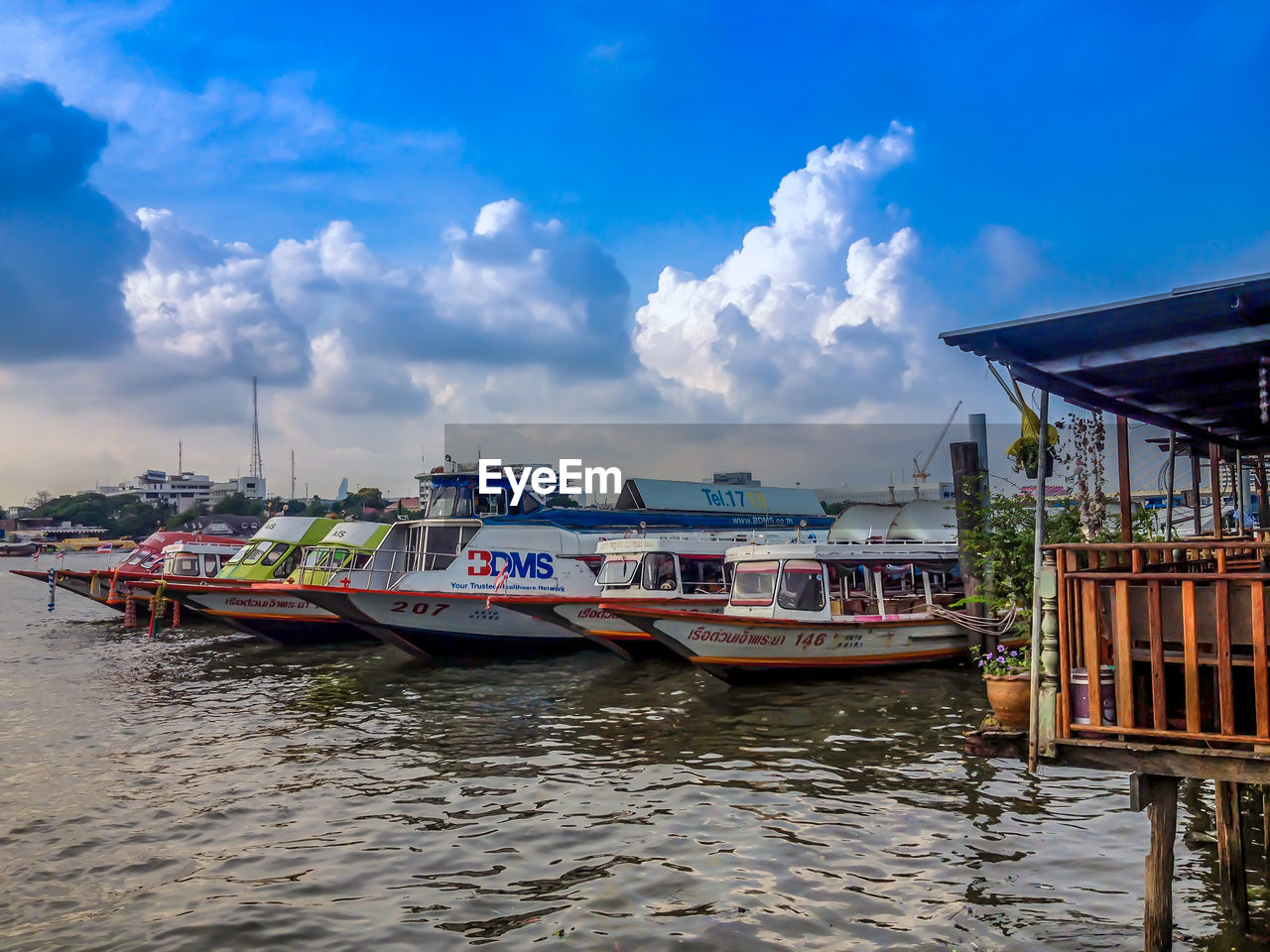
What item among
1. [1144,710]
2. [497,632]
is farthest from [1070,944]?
[497,632]

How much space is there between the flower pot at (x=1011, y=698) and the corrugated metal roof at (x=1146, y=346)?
2443 millimetres

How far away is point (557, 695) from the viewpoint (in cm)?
1702

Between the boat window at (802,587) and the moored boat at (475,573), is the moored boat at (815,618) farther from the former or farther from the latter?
the moored boat at (475,573)

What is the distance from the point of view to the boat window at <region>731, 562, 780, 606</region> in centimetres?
1719

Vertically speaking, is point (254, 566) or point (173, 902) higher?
point (254, 566)

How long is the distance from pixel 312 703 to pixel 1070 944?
13.5 meters

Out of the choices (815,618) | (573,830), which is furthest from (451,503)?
(573,830)

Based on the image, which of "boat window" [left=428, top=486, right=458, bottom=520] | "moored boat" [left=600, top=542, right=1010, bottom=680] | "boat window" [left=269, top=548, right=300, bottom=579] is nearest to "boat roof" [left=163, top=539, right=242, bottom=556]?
"boat window" [left=269, top=548, right=300, bottom=579]

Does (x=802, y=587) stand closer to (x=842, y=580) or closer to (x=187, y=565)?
(x=842, y=580)

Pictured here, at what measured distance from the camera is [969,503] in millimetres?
15984

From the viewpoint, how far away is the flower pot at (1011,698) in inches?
318

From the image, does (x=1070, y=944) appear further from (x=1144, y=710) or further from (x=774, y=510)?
(x=774, y=510)

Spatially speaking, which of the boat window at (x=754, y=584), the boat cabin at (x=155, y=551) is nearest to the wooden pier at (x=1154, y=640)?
the boat window at (x=754, y=584)

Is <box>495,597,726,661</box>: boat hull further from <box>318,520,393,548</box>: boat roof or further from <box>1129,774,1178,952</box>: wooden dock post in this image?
<box>1129,774,1178,952</box>: wooden dock post
